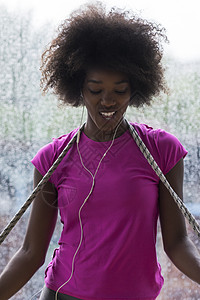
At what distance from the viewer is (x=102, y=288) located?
2.29 feet

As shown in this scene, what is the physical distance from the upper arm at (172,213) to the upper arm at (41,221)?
0.19 meters

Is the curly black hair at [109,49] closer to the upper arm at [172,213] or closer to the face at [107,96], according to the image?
the face at [107,96]

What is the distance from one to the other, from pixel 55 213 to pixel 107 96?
0.77 ft

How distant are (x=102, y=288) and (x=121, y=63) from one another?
359 millimetres

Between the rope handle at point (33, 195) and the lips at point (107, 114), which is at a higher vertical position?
the lips at point (107, 114)

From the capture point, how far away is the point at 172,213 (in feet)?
2.42

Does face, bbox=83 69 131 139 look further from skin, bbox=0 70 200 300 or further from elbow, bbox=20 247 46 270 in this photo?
elbow, bbox=20 247 46 270

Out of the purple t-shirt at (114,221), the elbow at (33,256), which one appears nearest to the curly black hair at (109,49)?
the purple t-shirt at (114,221)

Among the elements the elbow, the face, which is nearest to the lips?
the face

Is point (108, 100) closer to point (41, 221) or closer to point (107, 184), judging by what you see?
point (107, 184)

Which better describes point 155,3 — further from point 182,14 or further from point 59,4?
point 59,4

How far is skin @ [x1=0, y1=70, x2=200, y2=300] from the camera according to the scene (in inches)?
28.5

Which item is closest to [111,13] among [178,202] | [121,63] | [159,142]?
[121,63]

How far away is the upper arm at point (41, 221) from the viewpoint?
79 centimetres
